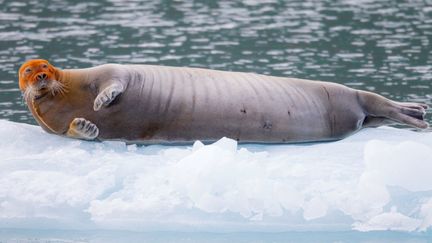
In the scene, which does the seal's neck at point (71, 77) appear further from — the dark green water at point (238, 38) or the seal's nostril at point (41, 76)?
the dark green water at point (238, 38)

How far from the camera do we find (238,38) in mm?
13477

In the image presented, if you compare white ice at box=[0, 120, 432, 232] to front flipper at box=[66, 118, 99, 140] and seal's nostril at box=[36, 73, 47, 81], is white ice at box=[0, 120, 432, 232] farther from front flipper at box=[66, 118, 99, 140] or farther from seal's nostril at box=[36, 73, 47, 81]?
seal's nostril at box=[36, 73, 47, 81]

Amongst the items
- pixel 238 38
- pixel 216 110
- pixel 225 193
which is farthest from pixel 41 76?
pixel 238 38

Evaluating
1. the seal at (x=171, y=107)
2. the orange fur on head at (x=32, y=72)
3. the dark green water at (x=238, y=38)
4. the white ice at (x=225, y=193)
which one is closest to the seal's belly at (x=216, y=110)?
the seal at (x=171, y=107)

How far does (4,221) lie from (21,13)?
30.2 feet

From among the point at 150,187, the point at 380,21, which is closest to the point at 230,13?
the point at 380,21

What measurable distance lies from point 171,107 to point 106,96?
1.46 feet

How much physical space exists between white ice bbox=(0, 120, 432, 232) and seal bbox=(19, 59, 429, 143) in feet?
1.99

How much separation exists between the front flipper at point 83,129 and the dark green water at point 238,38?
→ 2.45m

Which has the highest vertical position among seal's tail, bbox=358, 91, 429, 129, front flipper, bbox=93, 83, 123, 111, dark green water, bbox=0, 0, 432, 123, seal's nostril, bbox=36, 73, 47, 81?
seal's nostril, bbox=36, 73, 47, 81

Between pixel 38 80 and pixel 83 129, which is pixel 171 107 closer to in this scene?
pixel 83 129

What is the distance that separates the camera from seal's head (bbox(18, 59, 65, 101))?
287 inches

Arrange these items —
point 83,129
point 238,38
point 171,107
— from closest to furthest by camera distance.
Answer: point 83,129
point 171,107
point 238,38

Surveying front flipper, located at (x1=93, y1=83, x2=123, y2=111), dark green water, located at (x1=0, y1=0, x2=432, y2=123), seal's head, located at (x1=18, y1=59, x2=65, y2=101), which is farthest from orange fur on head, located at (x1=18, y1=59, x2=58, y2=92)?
dark green water, located at (x1=0, y1=0, x2=432, y2=123)
